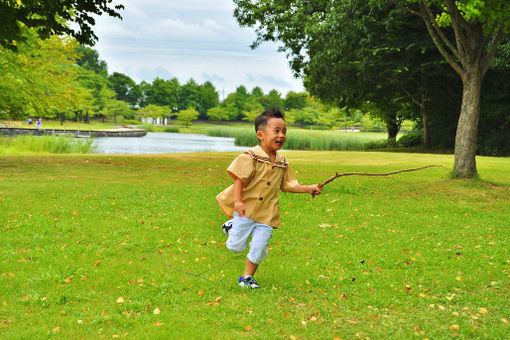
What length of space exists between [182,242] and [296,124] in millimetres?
102142

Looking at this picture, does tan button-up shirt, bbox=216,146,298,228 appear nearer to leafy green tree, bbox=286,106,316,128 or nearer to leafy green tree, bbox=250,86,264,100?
leafy green tree, bbox=286,106,316,128

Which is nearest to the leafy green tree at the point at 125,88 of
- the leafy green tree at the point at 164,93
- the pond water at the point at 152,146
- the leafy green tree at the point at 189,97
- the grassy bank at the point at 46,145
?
the leafy green tree at the point at 164,93

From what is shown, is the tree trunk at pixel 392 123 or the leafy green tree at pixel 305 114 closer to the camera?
the tree trunk at pixel 392 123

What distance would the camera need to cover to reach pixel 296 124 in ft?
354

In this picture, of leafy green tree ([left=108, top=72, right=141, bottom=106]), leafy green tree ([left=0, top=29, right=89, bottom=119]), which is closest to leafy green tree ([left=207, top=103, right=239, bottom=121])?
leafy green tree ([left=108, top=72, right=141, bottom=106])

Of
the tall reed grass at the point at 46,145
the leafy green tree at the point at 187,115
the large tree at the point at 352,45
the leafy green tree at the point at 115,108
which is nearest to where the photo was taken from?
the large tree at the point at 352,45

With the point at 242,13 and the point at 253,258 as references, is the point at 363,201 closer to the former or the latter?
the point at 253,258

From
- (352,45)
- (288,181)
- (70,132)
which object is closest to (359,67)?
(352,45)

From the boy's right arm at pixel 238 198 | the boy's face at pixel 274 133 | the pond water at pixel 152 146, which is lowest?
the pond water at pixel 152 146

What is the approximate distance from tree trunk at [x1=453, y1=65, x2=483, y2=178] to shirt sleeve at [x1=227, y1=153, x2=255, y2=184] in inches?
396

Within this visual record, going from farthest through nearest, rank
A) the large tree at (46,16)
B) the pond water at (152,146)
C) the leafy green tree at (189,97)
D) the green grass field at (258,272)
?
the leafy green tree at (189,97)
the pond water at (152,146)
the large tree at (46,16)
the green grass field at (258,272)

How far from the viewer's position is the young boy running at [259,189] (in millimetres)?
4820

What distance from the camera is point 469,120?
13008 millimetres

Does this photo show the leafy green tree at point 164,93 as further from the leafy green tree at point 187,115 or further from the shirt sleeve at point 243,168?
the shirt sleeve at point 243,168
